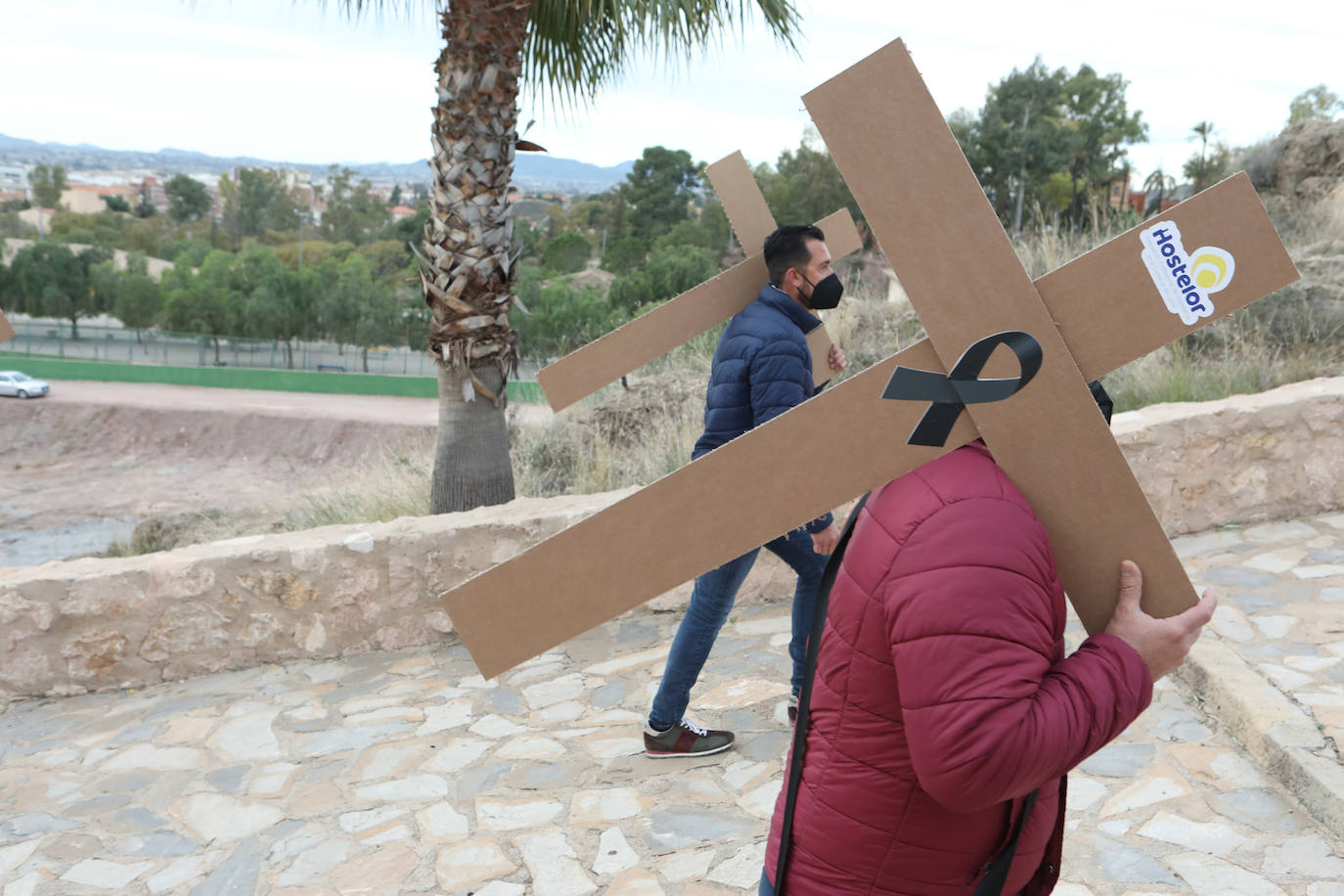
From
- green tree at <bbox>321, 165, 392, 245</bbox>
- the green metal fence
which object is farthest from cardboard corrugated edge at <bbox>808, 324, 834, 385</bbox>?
green tree at <bbox>321, 165, 392, 245</bbox>

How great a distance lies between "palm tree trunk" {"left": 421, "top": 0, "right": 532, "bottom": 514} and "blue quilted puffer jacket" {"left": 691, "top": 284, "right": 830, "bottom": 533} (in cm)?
360

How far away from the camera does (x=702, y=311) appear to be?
2.73 m

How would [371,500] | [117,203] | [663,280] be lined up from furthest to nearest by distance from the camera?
[117,203]
[663,280]
[371,500]

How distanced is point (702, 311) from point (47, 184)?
121865mm

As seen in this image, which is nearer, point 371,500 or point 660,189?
point 371,500

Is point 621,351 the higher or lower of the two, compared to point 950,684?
higher

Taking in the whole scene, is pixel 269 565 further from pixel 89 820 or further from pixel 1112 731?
pixel 1112 731

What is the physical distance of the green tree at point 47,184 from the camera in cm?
10050

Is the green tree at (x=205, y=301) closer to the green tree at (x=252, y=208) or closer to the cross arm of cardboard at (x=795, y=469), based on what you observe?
the green tree at (x=252, y=208)

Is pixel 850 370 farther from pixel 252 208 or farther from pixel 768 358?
pixel 252 208

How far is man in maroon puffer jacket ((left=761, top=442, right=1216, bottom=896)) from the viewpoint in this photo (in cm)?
123

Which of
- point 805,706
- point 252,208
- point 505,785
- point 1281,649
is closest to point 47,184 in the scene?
point 252,208

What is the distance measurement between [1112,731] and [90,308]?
73.4 metres

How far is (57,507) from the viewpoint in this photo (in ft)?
106
